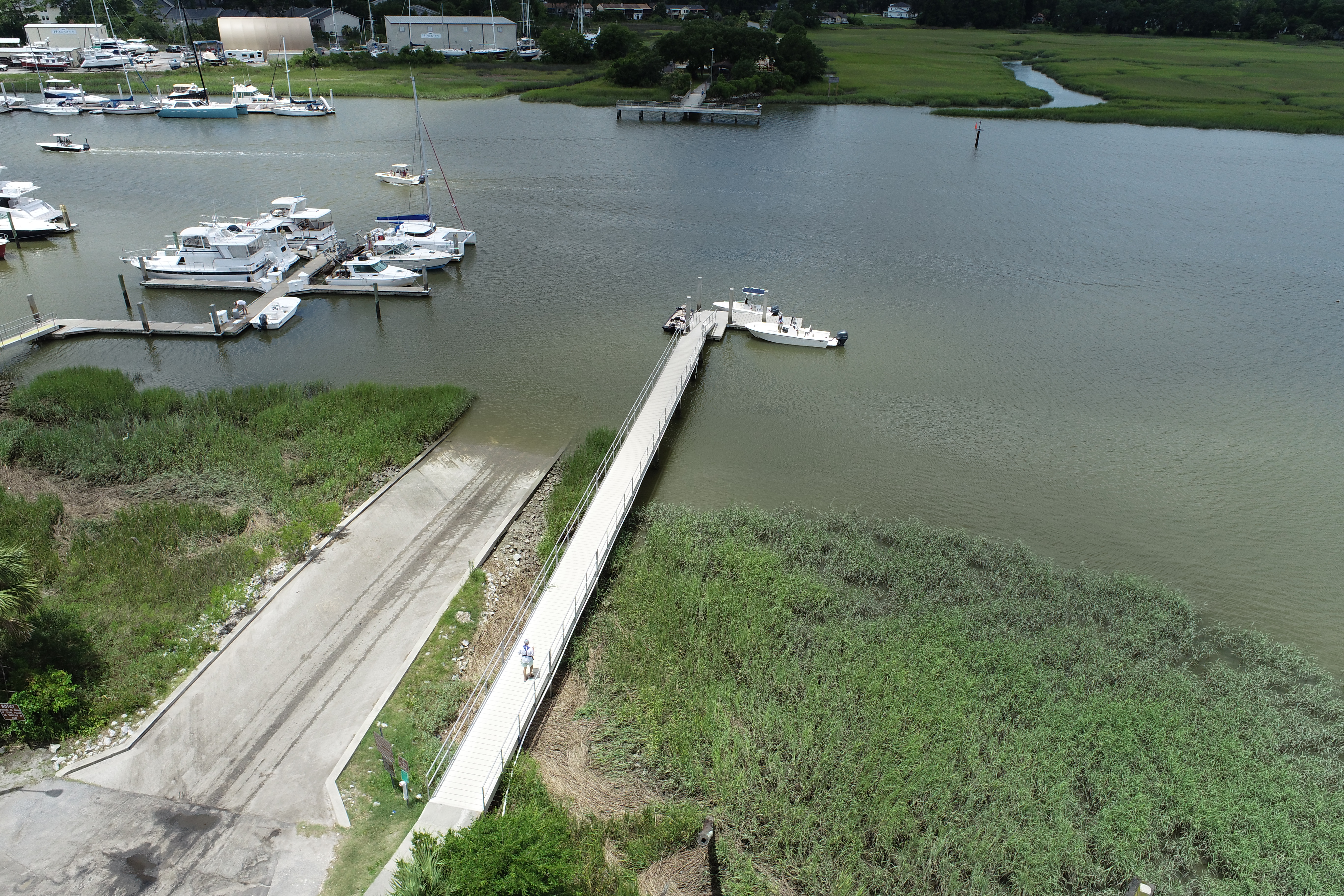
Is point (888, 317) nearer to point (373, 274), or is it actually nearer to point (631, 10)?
point (373, 274)

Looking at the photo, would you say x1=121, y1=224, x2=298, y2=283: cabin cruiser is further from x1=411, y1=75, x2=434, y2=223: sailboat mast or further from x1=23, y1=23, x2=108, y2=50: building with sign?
x1=23, y1=23, x2=108, y2=50: building with sign

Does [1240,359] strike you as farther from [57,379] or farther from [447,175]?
[447,175]

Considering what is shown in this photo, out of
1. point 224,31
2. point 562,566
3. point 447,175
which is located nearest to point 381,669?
point 562,566

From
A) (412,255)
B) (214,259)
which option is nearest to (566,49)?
(412,255)

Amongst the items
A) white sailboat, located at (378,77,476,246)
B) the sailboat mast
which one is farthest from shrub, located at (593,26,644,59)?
white sailboat, located at (378,77,476,246)

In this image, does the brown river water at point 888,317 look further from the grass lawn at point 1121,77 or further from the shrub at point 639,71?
the shrub at point 639,71

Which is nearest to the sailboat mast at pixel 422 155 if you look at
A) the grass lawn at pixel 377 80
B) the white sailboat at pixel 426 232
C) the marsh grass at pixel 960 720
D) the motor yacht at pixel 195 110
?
the white sailboat at pixel 426 232
